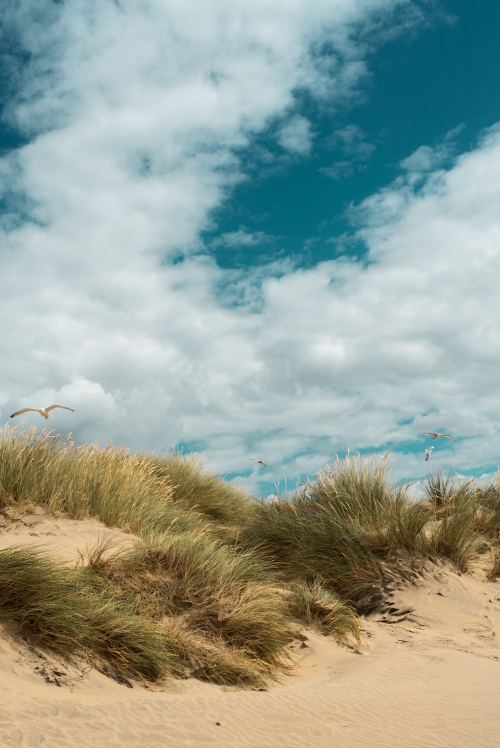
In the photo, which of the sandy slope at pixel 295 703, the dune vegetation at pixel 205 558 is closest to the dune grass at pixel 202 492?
the dune vegetation at pixel 205 558

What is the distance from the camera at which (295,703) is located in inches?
179

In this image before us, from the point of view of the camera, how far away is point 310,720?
4211 millimetres

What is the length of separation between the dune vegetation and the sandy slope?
271 mm

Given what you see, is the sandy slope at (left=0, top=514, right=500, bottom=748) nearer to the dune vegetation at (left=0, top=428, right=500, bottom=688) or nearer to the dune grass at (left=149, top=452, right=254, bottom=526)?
the dune vegetation at (left=0, top=428, right=500, bottom=688)

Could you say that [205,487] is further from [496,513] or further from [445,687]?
[445,687]

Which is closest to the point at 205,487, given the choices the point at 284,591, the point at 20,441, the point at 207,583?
the point at 20,441

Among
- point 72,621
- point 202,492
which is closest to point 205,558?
point 72,621

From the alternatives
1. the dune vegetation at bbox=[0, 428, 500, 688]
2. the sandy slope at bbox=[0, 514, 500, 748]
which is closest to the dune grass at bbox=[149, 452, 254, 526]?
the dune vegetation at bbox=[0, 428, 500, 688]

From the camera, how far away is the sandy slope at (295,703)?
3689 millimetres

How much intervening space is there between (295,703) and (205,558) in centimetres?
231

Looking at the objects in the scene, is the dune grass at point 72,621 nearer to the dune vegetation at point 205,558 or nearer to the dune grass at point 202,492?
the dune vegetation at point 205,558

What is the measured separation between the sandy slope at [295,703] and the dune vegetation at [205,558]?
0.89 feet

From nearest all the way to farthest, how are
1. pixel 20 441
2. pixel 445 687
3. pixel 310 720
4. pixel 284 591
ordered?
1. pixel 310 720
2. pixel 445 687
3. pixel 284 591
4. pixel 20 441

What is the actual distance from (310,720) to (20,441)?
6.50 m
